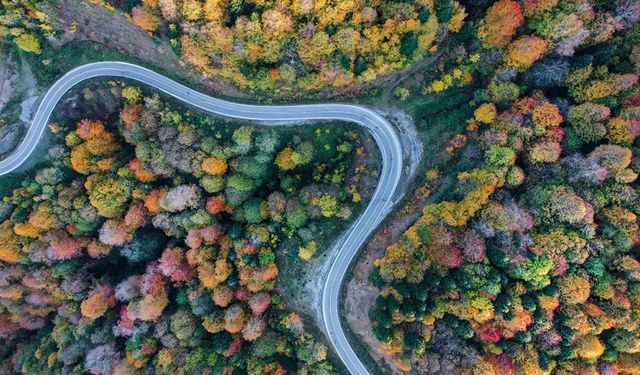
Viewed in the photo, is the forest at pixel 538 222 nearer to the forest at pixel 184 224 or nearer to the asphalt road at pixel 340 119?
the asphalt road at pixel 340 119

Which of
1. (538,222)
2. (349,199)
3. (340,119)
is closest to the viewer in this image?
(538,222)

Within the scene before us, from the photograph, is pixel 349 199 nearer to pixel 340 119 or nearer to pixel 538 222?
pixel 340 119

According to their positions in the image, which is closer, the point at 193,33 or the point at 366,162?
the point at 193,33

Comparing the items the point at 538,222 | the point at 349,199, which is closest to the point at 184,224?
the point at 349,199

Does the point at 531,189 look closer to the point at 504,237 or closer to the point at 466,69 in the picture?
the point at 504,237

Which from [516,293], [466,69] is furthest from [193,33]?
[516,293]
